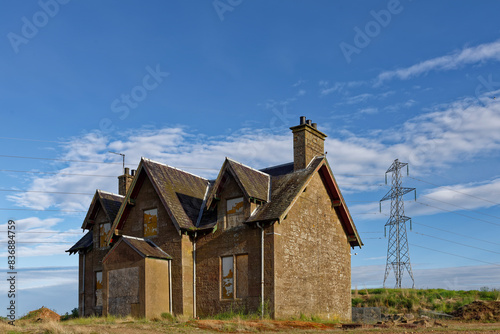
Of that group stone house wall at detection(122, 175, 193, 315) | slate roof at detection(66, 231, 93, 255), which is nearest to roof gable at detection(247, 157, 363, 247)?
stone house wall at detection(122, 175, 193, 315)

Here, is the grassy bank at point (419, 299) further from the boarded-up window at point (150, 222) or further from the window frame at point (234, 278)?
the boarded-up window at point (150, 222)

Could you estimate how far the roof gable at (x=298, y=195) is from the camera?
26828 mm

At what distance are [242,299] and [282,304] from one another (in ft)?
6.65

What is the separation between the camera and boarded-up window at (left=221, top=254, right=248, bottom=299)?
26.9m

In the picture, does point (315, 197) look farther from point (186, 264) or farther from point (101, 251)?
point (101, 251)

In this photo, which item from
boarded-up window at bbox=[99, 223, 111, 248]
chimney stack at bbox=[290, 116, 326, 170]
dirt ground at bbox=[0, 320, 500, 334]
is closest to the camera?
dirt ground at bbox=[0, 320, 500, 334]

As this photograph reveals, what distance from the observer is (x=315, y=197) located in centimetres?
3023

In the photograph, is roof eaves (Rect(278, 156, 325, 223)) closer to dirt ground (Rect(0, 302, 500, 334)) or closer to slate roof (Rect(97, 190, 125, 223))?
dirt ground (Rect(0, 302, 500, 334))

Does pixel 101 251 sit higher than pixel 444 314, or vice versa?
pixel 101 251

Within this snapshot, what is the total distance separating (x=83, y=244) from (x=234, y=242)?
13182mm

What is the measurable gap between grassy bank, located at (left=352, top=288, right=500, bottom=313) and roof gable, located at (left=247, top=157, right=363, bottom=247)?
9.40 meters

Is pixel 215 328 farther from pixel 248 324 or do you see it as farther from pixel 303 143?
A: pixel 303 143

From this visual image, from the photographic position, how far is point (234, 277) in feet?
88.9

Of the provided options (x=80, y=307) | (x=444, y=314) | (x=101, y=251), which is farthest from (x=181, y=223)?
(x=444, y=314)
